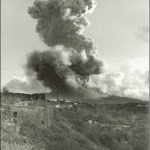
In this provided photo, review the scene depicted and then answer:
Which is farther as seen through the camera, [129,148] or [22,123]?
[129,148]

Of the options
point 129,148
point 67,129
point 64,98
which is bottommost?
point 129,148

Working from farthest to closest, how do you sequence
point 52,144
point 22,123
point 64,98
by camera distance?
point 64,98 < point 22,123 < point 52,144

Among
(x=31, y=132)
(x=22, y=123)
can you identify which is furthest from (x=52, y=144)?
(x=22, y=123)

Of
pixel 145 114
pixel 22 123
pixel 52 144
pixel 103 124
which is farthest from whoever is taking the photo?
pixel 145 114

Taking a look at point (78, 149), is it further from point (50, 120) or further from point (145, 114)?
point (145, 114)

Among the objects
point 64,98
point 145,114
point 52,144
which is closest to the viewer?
point 52,144

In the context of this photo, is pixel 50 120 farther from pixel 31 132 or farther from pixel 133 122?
pixel 133 122

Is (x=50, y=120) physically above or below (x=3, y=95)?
below

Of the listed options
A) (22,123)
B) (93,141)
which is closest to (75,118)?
(93,141)

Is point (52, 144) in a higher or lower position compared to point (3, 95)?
lower
